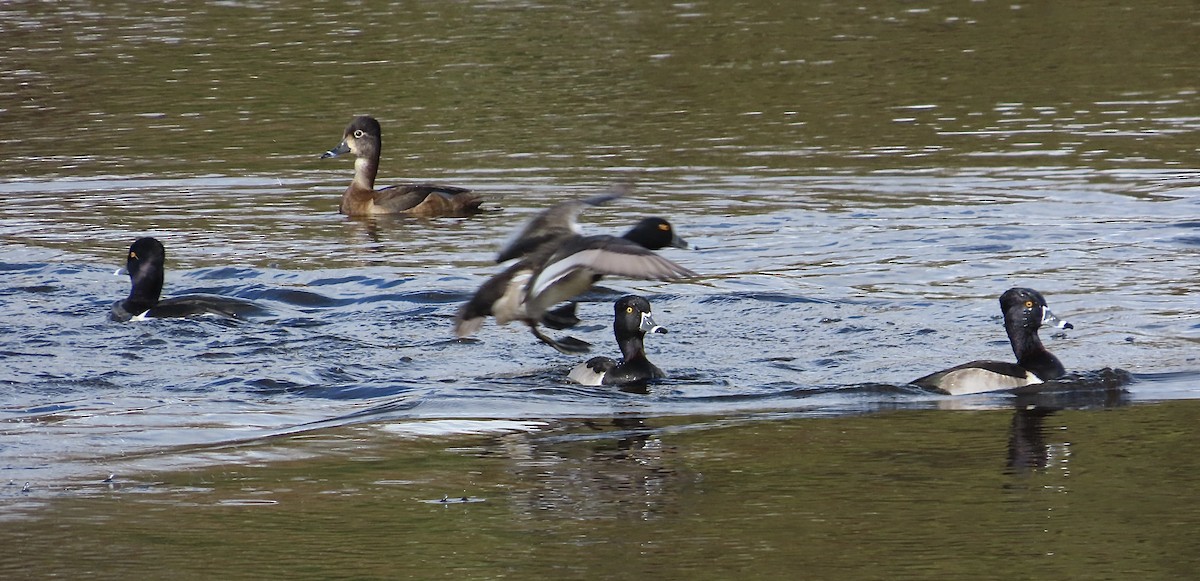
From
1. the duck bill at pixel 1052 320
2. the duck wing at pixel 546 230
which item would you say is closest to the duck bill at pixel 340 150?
the duck wing at pixel 546 230

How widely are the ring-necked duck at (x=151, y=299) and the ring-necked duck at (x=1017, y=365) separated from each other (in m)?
4.78

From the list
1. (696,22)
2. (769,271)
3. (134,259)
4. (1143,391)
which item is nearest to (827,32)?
(696,22)

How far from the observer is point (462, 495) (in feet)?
21.9

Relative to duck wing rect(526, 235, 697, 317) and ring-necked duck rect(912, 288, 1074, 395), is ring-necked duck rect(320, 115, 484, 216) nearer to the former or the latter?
duck wing rect(526, 235, 697, 317)

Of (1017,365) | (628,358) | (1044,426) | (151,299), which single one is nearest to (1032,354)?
(1017,365)

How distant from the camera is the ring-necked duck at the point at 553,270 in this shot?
9.09m

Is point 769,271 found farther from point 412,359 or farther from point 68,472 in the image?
point 68,472

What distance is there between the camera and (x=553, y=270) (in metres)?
9.69

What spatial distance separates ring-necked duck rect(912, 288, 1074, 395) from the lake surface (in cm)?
19

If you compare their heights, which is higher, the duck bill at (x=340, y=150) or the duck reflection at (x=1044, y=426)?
the duck bill at (x=340, y=150)

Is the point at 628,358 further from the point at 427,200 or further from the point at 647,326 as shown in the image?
the point at 427,200

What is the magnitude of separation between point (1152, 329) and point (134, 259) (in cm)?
650

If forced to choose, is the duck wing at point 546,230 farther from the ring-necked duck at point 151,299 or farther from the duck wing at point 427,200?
the duck wing at point 427,200

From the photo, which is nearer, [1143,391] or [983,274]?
[1143,391]
